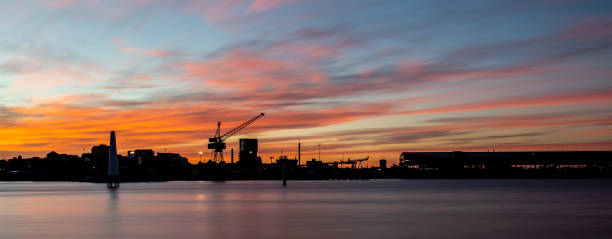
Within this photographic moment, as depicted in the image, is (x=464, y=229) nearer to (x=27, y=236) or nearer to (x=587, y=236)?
(x=587, y=236)

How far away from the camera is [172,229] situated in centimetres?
5469

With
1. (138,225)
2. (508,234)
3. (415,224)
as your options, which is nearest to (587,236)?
(508,234)

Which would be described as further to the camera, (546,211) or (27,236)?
(546,211)

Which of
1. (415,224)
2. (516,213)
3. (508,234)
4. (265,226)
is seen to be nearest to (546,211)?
(516,213)

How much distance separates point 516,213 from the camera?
76.3m

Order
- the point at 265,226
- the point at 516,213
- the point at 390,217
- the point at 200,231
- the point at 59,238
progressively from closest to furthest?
the point at 59,238 < the point at 200,231 < the point at 265,226 < the point at 390,217 < the point at 516,213

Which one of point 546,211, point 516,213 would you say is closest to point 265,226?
point 516,213

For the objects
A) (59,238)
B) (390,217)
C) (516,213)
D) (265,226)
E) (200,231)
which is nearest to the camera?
(59,238)

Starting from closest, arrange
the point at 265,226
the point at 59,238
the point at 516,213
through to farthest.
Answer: the point at 59,238, the point at 265,226, the point at 516,213

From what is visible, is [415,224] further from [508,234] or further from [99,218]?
[99,218]

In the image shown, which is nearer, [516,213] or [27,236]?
[27,236]

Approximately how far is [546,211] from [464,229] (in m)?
29.5

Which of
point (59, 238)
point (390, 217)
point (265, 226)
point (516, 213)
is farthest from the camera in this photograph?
point (516, 213)

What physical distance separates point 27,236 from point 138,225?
10.5m
